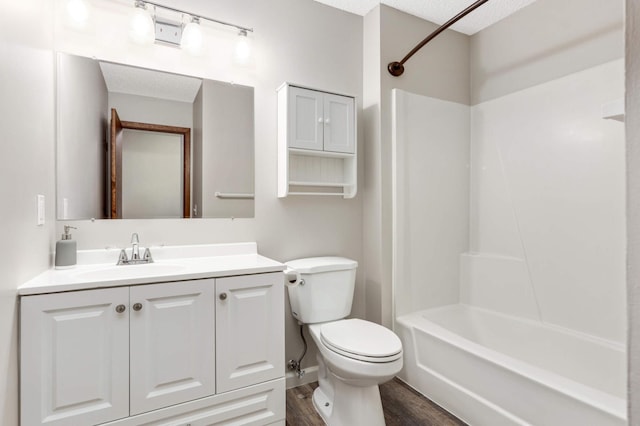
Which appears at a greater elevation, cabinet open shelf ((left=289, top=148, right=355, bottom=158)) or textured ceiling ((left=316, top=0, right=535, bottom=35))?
textured ceiling ((left=316, top=0, right=535, bottom=35))

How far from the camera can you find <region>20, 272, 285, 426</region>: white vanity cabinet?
1.18 metres

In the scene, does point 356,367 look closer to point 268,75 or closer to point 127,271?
point 127,271

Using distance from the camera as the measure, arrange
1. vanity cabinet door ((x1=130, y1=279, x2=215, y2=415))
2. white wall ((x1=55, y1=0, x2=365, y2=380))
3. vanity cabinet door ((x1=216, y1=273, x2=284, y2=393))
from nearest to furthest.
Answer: vanity cabinet door ((x1=130, y1=279, x2=215, y2=415))
vanity cabinet door ((x1=216, y1=273, x2=284, y2=393))
white wall ((x1=55, y1=0, x2=365, y2=380))

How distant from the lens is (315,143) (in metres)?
2.07

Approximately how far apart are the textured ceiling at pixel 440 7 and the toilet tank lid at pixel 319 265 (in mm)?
1706

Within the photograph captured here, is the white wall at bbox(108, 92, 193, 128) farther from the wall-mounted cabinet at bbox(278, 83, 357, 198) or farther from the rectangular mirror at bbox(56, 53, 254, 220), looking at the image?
the wall-mounted cabinet at bbox(278, 83, 357, 198)

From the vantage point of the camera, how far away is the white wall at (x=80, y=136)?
1.58 meters

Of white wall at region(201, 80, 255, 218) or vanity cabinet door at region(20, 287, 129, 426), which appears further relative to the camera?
white wall at region(201, 80, 255, 218)

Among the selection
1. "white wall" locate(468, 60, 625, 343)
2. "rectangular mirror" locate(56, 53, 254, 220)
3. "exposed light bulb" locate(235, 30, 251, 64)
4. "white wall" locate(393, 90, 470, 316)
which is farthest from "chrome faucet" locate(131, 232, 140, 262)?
"white wall" locate(468, 60, 625, 343)

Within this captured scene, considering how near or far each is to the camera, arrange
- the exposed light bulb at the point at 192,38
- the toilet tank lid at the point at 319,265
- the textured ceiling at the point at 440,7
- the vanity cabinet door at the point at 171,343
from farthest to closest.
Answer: the textured ceiling at the point at 440,7
the toilet tank lid at the point at 319,265
the exposed light bulb at the point at 192,38
the vanity cabinet door at the point at 171,343

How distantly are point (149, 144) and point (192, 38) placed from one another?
24.6 inches

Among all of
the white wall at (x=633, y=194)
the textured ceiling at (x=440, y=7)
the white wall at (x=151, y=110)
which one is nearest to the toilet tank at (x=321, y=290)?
the white wall at (x=151, y=110)

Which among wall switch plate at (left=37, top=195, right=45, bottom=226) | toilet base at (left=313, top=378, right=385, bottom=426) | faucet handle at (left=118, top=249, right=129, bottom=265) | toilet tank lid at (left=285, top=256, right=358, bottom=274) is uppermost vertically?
wall switch plate at (left=37, top=195, right=45, bottom=226)

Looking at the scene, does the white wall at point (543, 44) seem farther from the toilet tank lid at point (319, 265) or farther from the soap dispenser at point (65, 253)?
the soap dispenser at point (65, 253)
